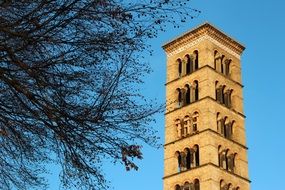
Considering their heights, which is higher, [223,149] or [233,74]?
[233,74]

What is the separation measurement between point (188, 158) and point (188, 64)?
7079mm

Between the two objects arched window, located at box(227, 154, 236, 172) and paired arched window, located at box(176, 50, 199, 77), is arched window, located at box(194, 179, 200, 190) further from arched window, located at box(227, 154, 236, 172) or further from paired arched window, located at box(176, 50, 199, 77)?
paired arched window, located at box(176, 50, 199, 77)

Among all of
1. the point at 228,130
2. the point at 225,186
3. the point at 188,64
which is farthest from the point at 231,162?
the point at 188,64

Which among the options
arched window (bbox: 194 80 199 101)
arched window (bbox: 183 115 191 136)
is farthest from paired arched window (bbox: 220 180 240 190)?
arched window (bbox: 194 80 199 101)

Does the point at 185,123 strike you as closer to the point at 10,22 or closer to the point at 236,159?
the point at 236,159

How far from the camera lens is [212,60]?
39.1 m

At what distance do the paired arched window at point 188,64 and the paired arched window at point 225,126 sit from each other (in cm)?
397

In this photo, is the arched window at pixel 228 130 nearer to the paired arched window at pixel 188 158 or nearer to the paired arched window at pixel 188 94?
the paired arched window at pixel 188 94

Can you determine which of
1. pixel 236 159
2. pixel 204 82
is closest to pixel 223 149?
pixel 236 159

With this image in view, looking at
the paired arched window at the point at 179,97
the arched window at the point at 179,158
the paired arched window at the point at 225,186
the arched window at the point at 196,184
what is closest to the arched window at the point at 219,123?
the paired arched window at the point at 179,97

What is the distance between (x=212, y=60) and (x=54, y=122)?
1201 inches

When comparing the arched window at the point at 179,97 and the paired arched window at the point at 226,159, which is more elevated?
the arched window at the point at 179,97

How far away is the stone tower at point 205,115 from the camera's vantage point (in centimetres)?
3584

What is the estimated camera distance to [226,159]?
37219 mm
